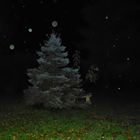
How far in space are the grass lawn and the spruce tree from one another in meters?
0.55

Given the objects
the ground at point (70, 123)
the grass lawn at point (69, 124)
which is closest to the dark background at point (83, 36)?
the ground at point (70, 123)

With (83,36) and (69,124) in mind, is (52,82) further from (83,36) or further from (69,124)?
(83,36)

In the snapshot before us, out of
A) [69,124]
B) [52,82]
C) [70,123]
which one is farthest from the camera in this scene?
[52,82]

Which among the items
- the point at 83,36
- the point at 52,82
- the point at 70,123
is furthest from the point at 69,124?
the point at 83,36

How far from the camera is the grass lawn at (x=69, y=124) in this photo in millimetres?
14859

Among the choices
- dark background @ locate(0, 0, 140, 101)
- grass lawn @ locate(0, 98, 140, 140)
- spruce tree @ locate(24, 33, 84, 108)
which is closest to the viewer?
grass lawn @ locate(0, 98, 140, 140)

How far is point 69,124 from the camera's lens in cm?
1697

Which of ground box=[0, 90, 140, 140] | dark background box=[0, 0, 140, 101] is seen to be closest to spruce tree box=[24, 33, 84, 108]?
ground box=[0, 90, 140, 140]

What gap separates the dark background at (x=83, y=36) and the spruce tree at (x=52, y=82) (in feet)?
18.7

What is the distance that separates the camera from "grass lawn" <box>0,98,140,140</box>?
48.8 feet

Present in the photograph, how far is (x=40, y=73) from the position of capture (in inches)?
836

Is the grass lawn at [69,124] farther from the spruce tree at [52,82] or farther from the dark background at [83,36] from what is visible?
the dark background at [83,36]

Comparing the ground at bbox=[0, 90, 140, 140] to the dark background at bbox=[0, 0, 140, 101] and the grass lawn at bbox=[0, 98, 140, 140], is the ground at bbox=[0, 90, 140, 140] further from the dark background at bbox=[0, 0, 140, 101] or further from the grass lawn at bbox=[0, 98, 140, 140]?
the dark background at bbox=[0, 0, 140, 101]

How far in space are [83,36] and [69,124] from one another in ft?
38.4
